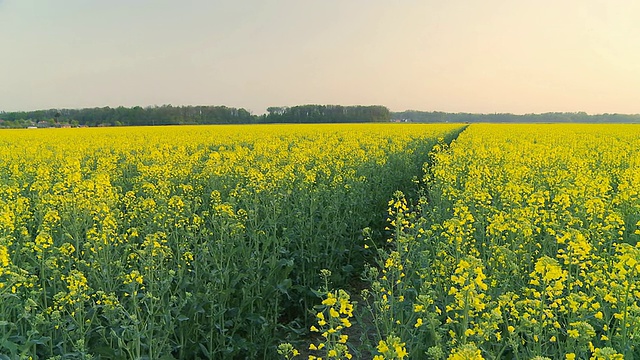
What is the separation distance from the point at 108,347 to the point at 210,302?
0.99m

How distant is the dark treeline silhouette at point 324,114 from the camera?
74250 millimetres

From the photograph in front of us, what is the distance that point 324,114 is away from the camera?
76.9 m

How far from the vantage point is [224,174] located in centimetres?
895

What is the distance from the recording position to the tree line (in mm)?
65312

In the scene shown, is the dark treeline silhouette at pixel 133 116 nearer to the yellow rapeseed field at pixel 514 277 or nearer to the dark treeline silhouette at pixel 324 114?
the dark treeline silhouette at pixel 324 114

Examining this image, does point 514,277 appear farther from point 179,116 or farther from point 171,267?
point 179,116

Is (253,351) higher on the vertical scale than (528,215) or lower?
lower

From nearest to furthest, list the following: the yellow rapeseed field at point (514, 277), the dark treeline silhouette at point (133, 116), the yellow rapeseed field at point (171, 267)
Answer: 1. the yellow rapeseed field at point (514, 277)
2. the yellow rapeseed field at point (171, 267)
3. the dark treeline silhouette at point (133, 116)

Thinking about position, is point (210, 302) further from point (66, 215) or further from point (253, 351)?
point (66, 215)

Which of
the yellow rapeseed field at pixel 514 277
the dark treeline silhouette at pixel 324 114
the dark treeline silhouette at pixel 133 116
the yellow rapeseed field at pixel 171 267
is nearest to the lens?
the yellow rapeseed field at pixel 514 277

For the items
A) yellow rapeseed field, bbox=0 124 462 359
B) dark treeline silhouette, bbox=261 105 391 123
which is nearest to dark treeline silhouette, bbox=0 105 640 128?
dark treeline silhouette, bbox=261 105 391 123

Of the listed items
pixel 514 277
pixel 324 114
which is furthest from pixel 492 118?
pixel 514 277

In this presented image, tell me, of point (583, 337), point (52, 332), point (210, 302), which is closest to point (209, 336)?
point (210, 302)

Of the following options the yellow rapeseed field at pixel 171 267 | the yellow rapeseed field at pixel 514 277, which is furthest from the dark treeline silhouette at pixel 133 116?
the yellow rapeseed field at pixel 514 277
